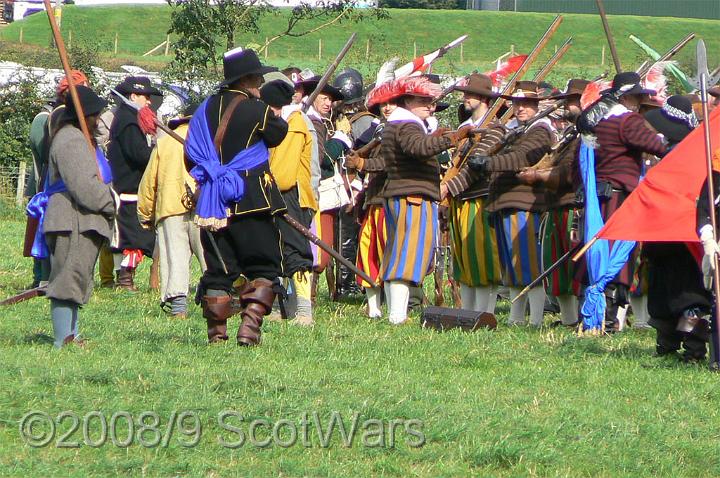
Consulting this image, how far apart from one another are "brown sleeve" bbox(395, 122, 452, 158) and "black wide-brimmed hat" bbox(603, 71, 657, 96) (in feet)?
4.35

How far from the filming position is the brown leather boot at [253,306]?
8750 millimetres

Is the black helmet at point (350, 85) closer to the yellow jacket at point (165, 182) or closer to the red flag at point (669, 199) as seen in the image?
the yellow jacket at point (165, 182)

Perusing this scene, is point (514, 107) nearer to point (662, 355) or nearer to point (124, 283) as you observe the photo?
point (662, 355)

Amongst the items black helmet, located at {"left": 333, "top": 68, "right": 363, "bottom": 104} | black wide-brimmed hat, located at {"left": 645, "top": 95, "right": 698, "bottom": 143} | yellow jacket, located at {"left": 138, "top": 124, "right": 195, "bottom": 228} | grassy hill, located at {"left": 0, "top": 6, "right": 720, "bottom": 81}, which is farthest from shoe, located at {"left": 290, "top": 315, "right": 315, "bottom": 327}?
grassy hill, located at {"left": 0, "top": 6, "right": 720, "bottom": 81}

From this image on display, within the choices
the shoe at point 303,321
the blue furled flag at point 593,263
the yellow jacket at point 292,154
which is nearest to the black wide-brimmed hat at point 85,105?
the yellow jacket at point 292,154

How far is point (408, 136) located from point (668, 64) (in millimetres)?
2416

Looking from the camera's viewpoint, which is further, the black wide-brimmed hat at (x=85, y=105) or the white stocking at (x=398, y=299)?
the white stocking at (x=398, y=299)

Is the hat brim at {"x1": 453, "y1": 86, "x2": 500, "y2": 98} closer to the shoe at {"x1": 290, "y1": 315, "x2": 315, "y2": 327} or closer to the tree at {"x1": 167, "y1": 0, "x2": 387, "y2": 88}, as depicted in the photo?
the shoe at {"x1": 290, "y1": 315, "x2": 315, "y2": 327}

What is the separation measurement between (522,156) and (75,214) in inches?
141

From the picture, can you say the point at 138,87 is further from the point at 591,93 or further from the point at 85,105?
the point at 591,93

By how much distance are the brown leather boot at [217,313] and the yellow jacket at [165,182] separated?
2437 mm

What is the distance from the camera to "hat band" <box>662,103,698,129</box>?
967 centimetres

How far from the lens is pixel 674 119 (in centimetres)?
971

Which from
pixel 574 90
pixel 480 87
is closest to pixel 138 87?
pixel 480 87
